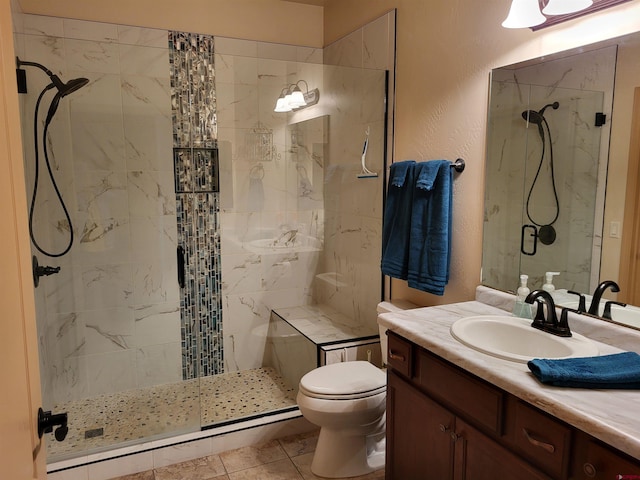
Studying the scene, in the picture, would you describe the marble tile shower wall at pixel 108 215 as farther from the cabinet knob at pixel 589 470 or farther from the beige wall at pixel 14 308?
the cabinet knob at pixel 589 470

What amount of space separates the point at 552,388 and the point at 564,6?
1.30 meters

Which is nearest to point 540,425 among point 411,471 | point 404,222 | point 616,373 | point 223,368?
point 616,373

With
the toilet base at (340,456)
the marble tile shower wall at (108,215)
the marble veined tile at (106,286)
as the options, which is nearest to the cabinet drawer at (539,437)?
the toilet base at (340,456)

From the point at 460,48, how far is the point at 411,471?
193 centimetres

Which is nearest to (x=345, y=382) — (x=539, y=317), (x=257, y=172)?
(x=539, y=317)

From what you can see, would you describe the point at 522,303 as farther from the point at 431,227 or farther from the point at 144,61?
the point at 144,61

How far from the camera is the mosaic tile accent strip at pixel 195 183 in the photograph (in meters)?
3.07

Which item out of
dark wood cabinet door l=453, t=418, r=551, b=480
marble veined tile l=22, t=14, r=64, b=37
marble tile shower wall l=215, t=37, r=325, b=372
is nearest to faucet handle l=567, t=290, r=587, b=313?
dark wood cabinet door l=453, t=418, r=551, b=480

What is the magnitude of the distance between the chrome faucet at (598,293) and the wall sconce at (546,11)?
963 millimetres

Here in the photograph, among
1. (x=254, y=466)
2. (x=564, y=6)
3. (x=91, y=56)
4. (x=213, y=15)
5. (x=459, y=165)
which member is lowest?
(x=254, y=466)

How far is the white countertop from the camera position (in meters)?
1.11

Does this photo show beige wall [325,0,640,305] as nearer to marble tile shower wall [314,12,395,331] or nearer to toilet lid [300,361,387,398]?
marble tile shower wall [314,12,395,331]

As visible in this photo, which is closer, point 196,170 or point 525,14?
point 525,14

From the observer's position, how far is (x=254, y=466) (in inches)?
98.8
